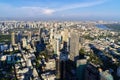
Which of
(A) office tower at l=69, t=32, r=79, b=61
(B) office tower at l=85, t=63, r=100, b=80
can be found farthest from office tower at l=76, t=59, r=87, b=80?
(A) office tower at l=69, t=32, r=79, b=61

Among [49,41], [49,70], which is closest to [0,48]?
[49,41]

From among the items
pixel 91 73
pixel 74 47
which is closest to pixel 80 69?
pixel 91 73

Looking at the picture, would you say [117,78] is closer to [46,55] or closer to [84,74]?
[84,74]

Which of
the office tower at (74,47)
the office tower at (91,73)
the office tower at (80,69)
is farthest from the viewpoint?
the office tower at (74,47)

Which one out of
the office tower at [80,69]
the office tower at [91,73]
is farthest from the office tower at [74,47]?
the office tower at [91,73]

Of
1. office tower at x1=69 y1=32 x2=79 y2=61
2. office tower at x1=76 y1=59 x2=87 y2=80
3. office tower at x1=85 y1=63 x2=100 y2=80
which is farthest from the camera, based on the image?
office tower at x1=69 y1=32 x2=79 y2=61

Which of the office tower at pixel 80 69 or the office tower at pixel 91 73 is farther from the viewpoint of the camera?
the office tower at pixel 80 69

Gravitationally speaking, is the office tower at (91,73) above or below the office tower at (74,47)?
below

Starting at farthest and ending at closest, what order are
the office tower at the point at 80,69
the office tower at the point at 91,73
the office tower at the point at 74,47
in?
1. the office tower at the point at 74,47
2. the office tower at the point at 80,69
3. the office tower at the point at 91,73

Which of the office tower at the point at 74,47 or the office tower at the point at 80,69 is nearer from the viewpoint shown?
the office tower at the point at 80,69

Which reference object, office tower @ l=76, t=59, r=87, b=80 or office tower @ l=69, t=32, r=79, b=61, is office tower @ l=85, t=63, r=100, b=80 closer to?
office tower @ l=76, t=59, r=87, b=80

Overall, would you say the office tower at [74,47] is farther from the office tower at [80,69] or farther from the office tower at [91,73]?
the office tower at [91,73]
